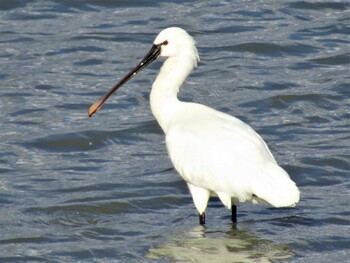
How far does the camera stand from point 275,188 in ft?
28.2

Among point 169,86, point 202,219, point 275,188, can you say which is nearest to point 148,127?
point 169,86

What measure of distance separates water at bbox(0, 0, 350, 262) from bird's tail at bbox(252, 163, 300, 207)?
38 centimetres

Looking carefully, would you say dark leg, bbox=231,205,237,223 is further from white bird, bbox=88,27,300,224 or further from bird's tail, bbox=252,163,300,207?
bird's tail, bbox=252,163,300,207

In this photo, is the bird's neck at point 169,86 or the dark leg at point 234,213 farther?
the bird's neck at point 169,86

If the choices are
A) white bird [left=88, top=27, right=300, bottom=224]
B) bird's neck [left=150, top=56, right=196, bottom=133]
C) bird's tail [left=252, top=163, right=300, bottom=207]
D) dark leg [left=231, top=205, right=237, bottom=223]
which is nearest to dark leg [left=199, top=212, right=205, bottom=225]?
white bird [left=88, top=27, right=300, bottom=224]

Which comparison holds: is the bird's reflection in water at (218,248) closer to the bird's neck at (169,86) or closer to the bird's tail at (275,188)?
the bird's tail at (275,188)

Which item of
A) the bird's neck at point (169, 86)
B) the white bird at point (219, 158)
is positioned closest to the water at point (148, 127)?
the white bird at point (219, 158)

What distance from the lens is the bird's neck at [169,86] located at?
976 cm

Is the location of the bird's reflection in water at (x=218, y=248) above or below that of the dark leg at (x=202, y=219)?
below

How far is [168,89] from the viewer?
32.2ft

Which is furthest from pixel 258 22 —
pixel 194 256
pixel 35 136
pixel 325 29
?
pixel 194 256

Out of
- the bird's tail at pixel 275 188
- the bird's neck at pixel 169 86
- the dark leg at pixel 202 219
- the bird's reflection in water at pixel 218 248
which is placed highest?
the bird's neck at pixel 169 86

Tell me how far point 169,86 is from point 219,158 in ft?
3.59

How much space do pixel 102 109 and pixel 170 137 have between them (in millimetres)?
3011
